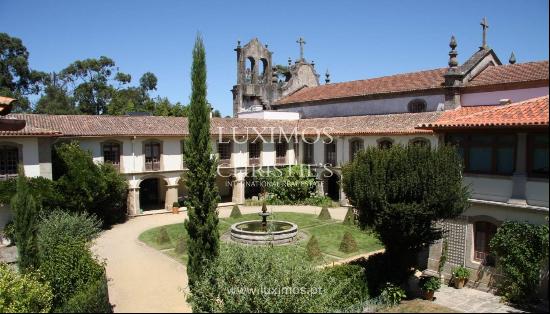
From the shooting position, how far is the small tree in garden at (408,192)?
13.5m

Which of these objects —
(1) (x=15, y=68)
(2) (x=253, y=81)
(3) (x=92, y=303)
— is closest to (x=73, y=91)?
(1) (x=15, y=68)

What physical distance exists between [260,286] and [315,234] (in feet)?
43.1

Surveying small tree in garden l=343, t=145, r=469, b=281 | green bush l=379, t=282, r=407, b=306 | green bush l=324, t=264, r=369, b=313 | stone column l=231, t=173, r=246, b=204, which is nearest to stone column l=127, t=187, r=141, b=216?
stone column l=231, t=173, r=246, b=204

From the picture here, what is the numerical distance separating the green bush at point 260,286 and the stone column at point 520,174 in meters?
6.57

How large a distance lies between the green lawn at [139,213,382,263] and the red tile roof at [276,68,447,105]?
12.0m

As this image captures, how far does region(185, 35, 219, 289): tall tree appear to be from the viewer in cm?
1305

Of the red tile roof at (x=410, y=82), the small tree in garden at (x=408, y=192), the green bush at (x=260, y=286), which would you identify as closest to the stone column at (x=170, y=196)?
the red tile roof at (x=410, y=82)

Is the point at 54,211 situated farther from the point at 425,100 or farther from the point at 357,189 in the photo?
the point at 425,100

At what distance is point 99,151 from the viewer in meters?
27.5

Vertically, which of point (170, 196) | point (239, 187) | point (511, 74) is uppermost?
point (511, 74)

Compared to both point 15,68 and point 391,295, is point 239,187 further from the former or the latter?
point 15,68

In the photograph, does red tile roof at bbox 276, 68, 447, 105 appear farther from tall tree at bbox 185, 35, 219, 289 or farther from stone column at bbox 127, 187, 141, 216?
tall tree at bbox 185, 35, 219, 289

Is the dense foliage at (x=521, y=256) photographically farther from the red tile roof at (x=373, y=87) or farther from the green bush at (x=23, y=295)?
the red tile roof at (x=373, y=87)

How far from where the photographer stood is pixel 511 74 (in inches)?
991
